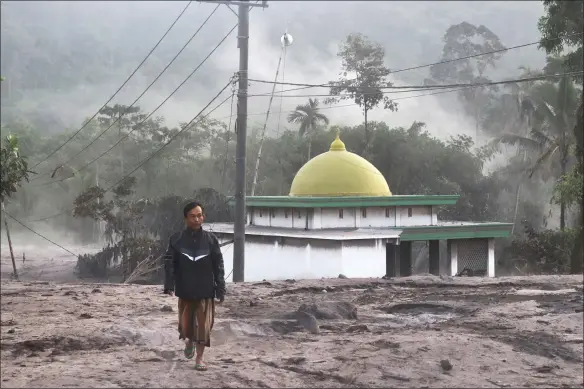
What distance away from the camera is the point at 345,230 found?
2647 cm

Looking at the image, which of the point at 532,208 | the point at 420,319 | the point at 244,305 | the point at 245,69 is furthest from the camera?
the point at 532,208

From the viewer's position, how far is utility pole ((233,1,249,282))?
19.2 m

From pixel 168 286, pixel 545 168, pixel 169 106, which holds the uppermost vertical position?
pixel 169 106

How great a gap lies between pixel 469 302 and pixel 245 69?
9672mm

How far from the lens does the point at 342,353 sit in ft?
26.2

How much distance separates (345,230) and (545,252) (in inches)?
446

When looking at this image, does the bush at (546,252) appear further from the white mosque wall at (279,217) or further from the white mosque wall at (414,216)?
the white mosque wall at (279,217)

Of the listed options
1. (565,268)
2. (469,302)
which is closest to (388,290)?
(469,302)

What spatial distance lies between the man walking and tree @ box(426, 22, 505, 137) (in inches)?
2763

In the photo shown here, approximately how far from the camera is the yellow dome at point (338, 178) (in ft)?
91.0

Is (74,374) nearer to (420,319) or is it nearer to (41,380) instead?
(41,380)

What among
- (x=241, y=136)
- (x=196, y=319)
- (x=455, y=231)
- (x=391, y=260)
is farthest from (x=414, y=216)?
(x=196, y=319)

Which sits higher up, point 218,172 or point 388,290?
point 218,172

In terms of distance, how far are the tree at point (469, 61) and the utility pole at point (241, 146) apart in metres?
58.3
